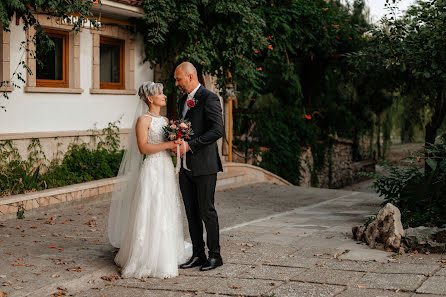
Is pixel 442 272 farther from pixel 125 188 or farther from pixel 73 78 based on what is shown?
pixel 73 78

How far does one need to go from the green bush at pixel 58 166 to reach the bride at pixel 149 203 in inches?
184

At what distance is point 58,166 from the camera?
12961 mm

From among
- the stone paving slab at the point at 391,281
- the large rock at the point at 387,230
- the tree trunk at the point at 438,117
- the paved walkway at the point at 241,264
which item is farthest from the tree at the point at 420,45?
the stone paving slab at the point at 391,281

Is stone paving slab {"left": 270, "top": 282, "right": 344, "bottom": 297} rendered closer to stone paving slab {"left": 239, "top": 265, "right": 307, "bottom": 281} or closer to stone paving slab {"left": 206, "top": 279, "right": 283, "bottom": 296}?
stone paving slab {"left": 206, "top": 279, "right": 283, "bottom": 296}

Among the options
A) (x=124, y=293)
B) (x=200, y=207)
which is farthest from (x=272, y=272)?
(x=124, y=293)

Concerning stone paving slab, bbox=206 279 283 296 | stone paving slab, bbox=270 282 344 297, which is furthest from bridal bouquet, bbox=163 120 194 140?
stone paving slab, bbox=270 282 344 297

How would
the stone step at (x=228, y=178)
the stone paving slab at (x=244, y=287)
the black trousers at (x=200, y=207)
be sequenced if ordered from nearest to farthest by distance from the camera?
the stone paving slab at (x=244, y=287) → the black trousers at (x=200, y=207) → the stone step at (x=228, y=178)

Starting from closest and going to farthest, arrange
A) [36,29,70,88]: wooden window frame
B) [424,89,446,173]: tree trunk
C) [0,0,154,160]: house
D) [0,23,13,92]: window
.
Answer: [0,23,13,92]: window < [0,0,154,160]: house < [36,29,70,88]: wooden window frame < [424,89,446,173]: tree trunk

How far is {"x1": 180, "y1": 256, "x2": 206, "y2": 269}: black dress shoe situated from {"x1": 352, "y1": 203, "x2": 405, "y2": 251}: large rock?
7.55 ft

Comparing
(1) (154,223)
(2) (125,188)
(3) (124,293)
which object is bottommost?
(3) (124,293)

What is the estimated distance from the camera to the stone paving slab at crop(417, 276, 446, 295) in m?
5.68

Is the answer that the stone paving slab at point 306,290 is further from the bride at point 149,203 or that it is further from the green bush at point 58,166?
the green bush at point 58,166

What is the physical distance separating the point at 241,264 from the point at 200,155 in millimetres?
1366

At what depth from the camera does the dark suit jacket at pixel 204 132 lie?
6535mm
